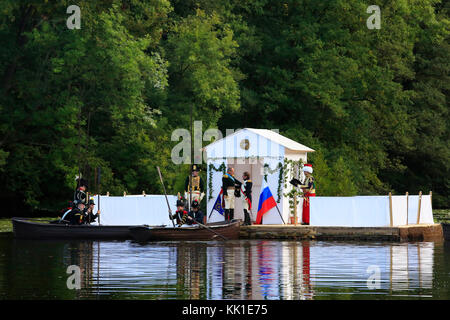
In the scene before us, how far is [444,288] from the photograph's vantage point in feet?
65.6

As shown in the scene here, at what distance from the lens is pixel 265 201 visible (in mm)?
37750

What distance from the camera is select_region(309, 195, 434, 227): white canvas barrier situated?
35719 mm

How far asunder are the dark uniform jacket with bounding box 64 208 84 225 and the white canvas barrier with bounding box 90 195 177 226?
6.58 feet

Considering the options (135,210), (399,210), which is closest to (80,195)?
(135,210)

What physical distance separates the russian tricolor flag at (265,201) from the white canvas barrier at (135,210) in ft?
9.99

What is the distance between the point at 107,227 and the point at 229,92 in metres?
18.4

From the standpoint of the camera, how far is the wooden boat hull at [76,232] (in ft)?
115

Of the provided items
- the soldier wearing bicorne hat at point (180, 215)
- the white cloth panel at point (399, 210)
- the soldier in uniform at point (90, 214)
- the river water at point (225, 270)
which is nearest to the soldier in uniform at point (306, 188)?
the white cloth panel at point (399, 210)

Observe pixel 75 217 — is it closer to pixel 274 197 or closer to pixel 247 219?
pixel 247 219

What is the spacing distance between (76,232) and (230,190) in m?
5.69

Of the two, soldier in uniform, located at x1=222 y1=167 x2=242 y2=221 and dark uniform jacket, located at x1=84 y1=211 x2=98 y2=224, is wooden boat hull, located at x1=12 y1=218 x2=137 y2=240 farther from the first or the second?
soldier in uniform, located at x1=222 y1=167 x2=242 y2=221

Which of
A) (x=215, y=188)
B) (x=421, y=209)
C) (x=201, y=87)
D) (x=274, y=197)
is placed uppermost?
(x=201, y=87)

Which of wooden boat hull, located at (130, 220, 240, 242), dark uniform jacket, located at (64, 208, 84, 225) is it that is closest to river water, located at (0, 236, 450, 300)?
wooden boat hull, located at (130, 220, 240, 242)

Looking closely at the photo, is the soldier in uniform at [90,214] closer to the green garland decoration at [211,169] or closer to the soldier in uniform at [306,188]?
the green garland decoration at [211,169]
